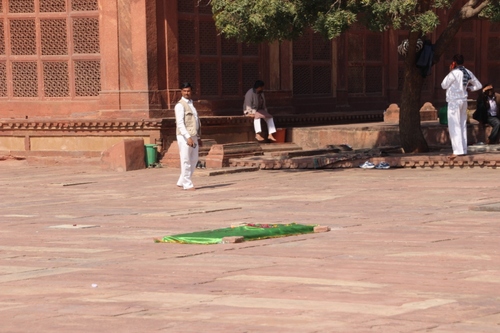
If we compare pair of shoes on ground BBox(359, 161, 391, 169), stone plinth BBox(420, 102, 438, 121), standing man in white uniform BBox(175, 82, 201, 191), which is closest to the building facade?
stone plinth BBox(420, 102, 438, 121)

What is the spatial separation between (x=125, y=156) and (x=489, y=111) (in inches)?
284

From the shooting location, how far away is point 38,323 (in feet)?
20.8

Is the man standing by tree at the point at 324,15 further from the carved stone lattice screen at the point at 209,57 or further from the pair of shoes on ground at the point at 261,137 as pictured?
the pair of shoes on ground at the point at 261,137

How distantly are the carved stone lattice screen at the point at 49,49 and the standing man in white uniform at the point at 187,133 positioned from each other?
5915 mm

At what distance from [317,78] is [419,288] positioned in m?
18.2

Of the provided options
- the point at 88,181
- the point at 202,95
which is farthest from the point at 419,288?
the point at 202,95

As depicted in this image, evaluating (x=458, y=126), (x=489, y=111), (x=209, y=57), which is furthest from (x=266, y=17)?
(x=489, y=111)

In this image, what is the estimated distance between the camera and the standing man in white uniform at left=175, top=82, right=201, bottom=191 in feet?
51.8

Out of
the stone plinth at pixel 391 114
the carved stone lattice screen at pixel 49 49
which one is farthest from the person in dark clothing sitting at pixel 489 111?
the carved stone lattice screen at pixel 49 49

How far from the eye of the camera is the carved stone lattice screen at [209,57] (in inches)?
854

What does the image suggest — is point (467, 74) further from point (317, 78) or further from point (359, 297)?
point (359, 297)

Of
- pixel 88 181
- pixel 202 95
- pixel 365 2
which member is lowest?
pixel 88 181

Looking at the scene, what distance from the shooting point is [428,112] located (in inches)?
1021

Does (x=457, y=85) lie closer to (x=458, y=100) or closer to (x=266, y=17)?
(x=458, y=100)
